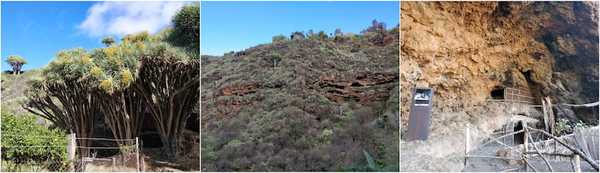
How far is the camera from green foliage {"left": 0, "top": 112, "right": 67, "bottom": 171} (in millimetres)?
6762

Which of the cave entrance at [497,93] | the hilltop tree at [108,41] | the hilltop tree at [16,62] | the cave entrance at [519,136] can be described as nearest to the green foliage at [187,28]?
the hilltop tree at [108,41]

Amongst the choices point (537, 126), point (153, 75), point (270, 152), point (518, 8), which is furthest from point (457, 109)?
point (153, 75)

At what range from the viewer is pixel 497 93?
23.4 ft

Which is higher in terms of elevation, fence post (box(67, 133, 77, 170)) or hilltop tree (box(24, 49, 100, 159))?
hilltop tree (box(24, 49, 100, 159))

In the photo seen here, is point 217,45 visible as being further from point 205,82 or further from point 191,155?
point 191,155

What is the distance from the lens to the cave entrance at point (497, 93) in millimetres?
7115

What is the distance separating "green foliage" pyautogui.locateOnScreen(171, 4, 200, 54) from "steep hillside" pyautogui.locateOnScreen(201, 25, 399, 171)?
0.24 meters

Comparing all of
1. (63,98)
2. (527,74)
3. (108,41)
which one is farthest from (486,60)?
(63,98)

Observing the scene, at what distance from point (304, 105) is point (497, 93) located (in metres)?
2.20

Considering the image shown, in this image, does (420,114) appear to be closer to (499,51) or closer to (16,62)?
(499,51)

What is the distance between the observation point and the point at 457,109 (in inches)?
278

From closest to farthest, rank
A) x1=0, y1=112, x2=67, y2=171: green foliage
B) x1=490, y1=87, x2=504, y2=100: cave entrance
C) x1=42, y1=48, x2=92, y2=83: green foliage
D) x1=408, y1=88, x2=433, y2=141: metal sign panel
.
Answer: x1=42, y1=48, x2=92, y2=83: green foliage → x1=0, y1=112, x2=67, y2=171: green foliage → x1=408, y1=88, x2=433, y2=141: metal sign panel → x1=490, y1=87, x2=504, y2=100: cave entrance

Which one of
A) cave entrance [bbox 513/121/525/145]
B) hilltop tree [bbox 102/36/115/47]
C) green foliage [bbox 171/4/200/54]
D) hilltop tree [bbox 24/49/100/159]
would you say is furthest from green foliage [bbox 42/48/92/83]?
cave entrance [bbox 513/121/525/145]

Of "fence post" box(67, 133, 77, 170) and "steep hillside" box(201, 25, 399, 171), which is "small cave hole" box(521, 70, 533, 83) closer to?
"steep hillside" box(201, 25, 399, 171)
